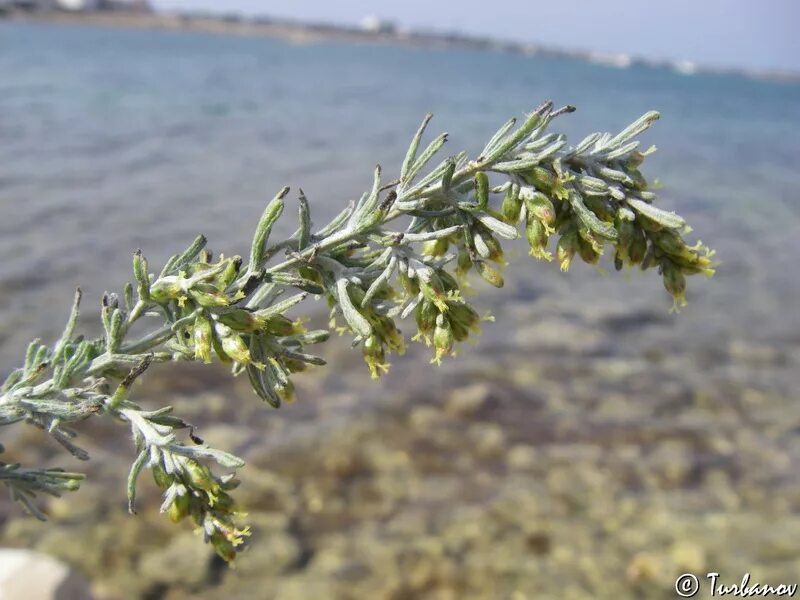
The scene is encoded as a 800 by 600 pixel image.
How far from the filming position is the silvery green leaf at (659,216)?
5.81 ft

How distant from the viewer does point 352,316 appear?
1708 millimetres

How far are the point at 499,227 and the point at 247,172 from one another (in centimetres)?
2291

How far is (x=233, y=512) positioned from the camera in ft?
6.29

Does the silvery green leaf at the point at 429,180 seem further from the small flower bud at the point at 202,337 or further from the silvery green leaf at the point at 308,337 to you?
the small flower bud at the point at 202,337

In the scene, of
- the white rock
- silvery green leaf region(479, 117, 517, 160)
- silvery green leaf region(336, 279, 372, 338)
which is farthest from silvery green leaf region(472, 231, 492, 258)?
the white rock

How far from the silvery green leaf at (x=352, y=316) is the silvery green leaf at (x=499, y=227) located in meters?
0.37

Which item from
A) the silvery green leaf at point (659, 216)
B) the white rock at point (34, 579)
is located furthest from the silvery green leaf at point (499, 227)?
the white rock at point (34, 579)

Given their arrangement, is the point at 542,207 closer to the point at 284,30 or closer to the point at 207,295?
the point at 207,295

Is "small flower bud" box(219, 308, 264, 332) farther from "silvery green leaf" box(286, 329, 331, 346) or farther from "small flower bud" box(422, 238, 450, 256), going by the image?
"small flower bud" box(422, 238, 450, 256)

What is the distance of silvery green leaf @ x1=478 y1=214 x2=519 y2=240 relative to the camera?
1.71 metres

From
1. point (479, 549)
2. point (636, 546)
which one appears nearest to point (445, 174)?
point (479, 549)

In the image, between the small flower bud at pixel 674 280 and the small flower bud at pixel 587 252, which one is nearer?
the small flower bud at pixel 587 252

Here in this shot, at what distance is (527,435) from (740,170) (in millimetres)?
27519

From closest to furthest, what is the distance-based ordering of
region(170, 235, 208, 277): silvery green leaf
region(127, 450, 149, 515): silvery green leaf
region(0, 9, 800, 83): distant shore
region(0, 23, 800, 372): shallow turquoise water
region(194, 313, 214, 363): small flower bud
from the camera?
region(194, 313, 214, 363): small flower bud, region(127, 450, 149, 515): silvery green leaf, region(170, 235, 208, 277): silvery green leaf, region(0, 23, 800, 372): shallow turquoise water, region(0, 9, 800, 83): distant shore
